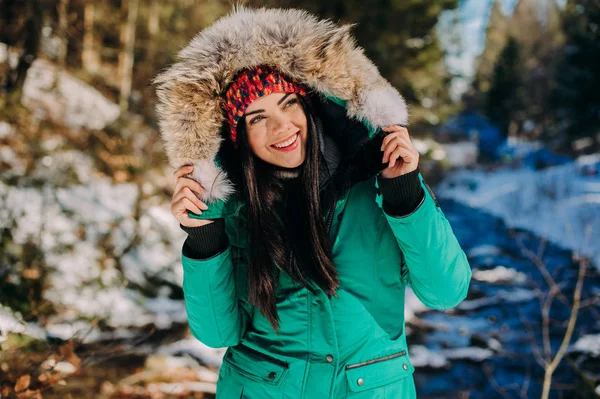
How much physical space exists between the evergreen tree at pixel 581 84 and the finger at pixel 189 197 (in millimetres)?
15131

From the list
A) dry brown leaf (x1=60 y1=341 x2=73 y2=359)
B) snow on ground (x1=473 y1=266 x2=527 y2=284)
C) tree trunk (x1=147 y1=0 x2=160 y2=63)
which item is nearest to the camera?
dry brown leaf (x1=60 y1=341 x2=73 y2=359)

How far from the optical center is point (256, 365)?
167 cm

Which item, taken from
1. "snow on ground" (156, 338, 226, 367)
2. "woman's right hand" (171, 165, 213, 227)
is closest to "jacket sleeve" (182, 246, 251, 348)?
"woman's right hand" (171, 165, 213, 227)

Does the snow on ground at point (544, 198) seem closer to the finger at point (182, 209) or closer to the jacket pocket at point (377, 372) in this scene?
the jacket pocket at point (377, 372)

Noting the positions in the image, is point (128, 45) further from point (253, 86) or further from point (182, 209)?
point (182, 209)

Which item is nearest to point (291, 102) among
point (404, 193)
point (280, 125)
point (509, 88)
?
point (280, 125)

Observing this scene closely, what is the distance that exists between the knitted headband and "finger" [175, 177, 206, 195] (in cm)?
39

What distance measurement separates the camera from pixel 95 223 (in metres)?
6.88

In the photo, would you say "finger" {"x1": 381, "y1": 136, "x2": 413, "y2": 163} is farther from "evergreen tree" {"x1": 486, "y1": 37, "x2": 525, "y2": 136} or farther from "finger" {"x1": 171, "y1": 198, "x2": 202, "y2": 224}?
"evergreen tree" {"x1": 486, "y1": 37, "x2": 525, "y2": 136}

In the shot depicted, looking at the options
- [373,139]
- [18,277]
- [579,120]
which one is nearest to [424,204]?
[373,139]

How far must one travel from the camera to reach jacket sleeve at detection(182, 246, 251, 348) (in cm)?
168

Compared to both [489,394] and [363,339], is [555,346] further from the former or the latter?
[363,339]

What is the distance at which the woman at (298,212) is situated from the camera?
61.4 inches

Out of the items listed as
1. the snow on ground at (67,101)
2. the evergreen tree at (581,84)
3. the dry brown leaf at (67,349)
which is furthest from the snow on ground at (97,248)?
the evergreen tree at (581,84)
